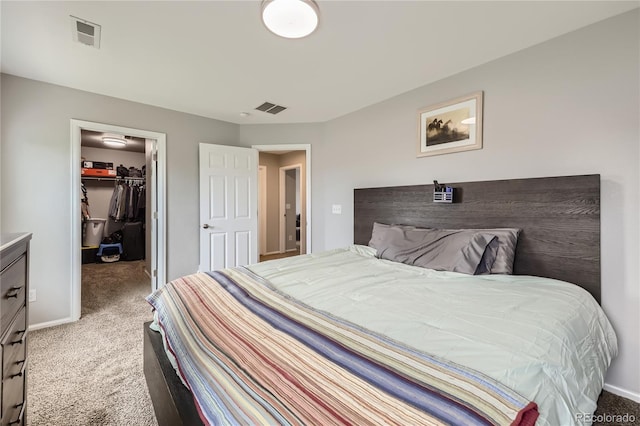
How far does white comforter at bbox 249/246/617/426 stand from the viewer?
865 millimetres

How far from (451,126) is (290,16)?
1.72 m

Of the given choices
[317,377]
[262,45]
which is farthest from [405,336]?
[262,45]

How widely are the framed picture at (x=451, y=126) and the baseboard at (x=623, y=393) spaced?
6.15 feet

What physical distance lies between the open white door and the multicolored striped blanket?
2.54 meters

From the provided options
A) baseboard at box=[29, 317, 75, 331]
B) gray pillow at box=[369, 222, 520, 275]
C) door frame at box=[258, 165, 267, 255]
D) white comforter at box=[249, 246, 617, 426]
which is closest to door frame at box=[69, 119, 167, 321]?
baseboard at box=[29, 317, 75, 331]

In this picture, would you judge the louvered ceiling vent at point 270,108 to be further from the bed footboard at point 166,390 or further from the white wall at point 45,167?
the bed footboard at point 166,390

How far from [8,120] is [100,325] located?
2.10 meters

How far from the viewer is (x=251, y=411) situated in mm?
718

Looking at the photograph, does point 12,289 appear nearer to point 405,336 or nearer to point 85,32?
point 405,336

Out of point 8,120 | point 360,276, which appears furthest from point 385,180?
point 8,120

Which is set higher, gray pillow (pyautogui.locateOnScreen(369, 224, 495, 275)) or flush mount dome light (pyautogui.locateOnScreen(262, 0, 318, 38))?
flush mount dome light (pyautogui.locateOnScreen(262, 0, 318, 38))

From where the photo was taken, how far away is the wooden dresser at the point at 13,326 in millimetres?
951

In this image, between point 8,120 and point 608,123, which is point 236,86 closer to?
point 8,120

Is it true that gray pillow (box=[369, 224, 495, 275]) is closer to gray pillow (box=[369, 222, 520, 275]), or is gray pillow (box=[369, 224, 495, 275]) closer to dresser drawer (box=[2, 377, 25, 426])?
gray pillow (box=[369, 222, 520, 275])
